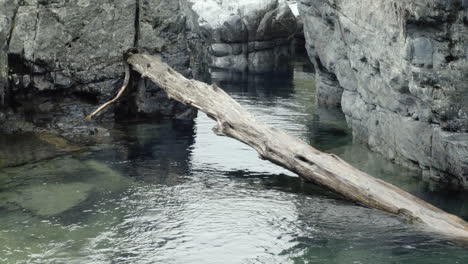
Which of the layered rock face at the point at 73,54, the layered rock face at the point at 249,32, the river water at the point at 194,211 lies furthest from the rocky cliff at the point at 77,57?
the layered rock face at the point at 249,32

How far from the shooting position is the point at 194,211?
11.7 m

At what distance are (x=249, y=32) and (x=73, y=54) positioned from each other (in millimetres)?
16983

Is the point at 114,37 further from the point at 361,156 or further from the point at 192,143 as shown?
the point at 361,156

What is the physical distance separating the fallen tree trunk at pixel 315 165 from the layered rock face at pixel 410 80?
153cm

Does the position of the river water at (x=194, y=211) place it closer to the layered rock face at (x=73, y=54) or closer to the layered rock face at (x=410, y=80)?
the layered rock face at (x=410, y=80)

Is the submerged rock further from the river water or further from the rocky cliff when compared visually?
the rocky cliff

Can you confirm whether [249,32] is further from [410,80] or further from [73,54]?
[410,80]

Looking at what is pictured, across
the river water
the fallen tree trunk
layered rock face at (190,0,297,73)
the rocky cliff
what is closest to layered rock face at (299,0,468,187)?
the river water

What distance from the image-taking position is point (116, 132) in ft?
59.0

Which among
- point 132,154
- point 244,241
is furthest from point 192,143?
point 244,241

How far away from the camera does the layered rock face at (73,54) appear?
17.8 m

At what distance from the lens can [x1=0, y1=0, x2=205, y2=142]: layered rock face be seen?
1781cm

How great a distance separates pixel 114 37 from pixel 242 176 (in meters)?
6.93

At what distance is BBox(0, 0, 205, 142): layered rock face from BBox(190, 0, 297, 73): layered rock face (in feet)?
48.3
